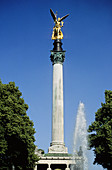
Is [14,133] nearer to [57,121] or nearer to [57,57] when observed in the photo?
[57,121]

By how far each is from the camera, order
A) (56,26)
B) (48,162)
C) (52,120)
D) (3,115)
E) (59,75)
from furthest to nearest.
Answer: (56,26) < (59,75) < (52,120) < (48,162) < (3,115)

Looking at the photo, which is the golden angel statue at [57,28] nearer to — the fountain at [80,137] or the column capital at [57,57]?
the column capital at [57,57]

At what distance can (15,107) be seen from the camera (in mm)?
29906

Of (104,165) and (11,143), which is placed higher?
(11,143)

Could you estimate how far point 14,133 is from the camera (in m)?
27.8

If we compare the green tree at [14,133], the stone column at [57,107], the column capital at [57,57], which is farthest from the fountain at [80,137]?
the column capital at [57,57]

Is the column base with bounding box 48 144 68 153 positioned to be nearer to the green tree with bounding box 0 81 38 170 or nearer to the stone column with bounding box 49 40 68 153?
the stone column with bounding box 49 40 68 153

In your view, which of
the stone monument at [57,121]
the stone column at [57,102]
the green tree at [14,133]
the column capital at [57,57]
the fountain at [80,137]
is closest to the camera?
the green tree at [14,133]

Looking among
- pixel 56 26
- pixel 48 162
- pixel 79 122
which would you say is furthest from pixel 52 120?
pixel 56 26

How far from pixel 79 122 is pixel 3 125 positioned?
10425 mm

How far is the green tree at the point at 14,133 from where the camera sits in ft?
90.8

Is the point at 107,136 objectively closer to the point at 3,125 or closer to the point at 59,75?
the point at 3,125

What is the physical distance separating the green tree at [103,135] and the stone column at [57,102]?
10627 millimetres

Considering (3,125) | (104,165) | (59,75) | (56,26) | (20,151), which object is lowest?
(104,165)
